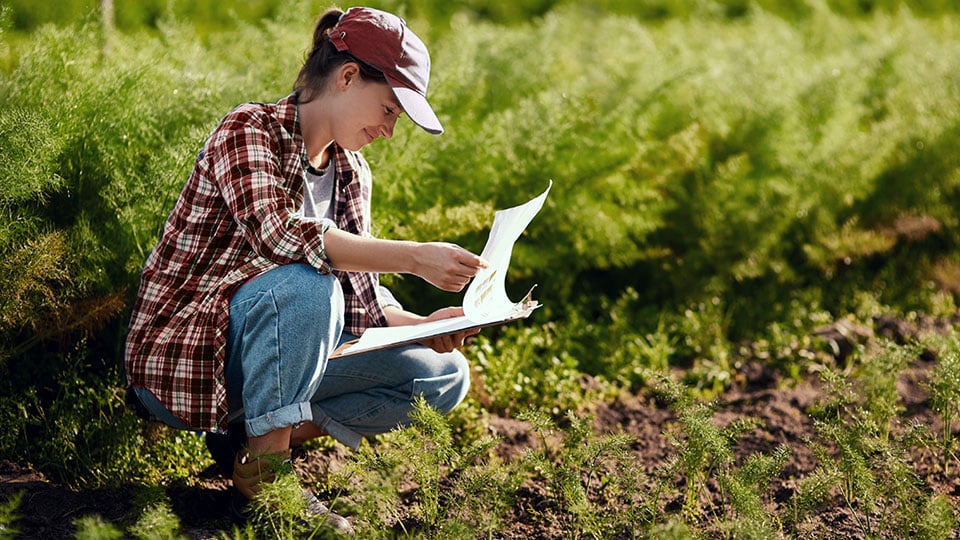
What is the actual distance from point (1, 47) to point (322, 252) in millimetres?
1383

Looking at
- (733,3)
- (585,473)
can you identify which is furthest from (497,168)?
(733,3)

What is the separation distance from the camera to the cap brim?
2.57m

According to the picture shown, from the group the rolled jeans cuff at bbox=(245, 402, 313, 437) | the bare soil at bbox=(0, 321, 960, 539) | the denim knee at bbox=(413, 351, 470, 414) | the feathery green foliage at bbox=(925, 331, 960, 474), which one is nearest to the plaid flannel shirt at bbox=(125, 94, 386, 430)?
the rolled jeans cuff at bbox=(245, 402, 313, 437)

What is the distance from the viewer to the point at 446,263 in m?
2.47

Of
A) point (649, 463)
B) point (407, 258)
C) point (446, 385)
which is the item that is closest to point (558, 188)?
point (649, 463)

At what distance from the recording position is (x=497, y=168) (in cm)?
410

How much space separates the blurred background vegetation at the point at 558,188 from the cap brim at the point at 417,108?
0.77 meters

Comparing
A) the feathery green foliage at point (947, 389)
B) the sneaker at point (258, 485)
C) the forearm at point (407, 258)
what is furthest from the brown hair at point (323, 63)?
the feathery green foliage at point (947, 389)

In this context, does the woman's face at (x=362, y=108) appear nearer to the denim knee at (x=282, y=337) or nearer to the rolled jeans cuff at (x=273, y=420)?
the denim knee at (x=282, y=337)

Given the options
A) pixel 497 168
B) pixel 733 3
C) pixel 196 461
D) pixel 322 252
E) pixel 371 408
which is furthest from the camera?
pixel 733 3

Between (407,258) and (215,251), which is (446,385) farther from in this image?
(215,251)

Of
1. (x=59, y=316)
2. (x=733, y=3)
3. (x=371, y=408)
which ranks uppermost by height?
(x=59, y=316)

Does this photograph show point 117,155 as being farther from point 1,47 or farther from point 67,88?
point 1,47

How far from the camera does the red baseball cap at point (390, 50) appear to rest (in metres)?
2.59
